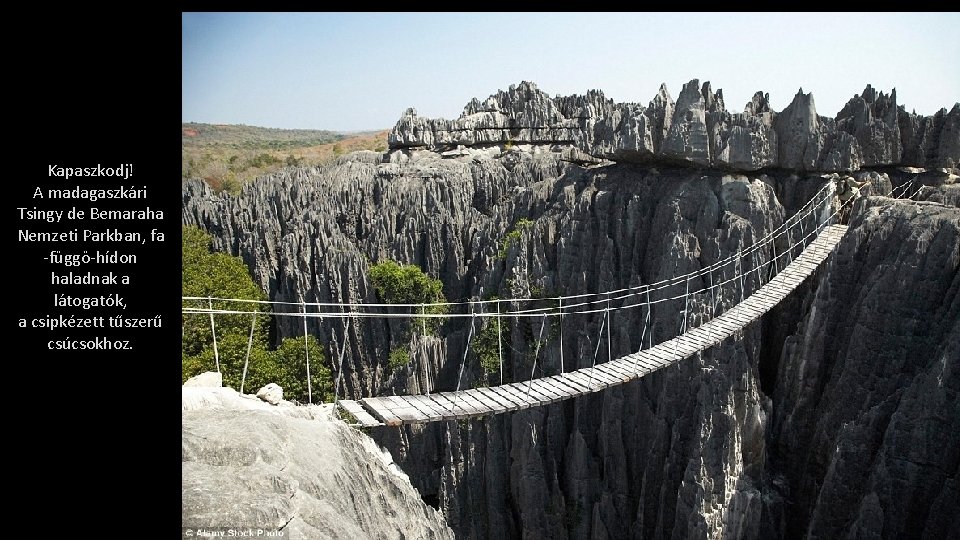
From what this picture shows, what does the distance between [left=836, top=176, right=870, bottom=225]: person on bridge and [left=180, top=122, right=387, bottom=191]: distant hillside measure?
3936cm

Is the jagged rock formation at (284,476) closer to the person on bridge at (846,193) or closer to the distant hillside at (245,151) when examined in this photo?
the person on bridge at (846,193)

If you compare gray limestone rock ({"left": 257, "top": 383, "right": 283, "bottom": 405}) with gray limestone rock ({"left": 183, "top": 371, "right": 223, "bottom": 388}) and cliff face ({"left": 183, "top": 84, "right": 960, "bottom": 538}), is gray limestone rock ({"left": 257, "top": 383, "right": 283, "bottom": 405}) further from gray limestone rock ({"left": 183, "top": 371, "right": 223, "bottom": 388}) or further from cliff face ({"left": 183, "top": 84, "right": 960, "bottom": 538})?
cliff face ({"left": 183, "top": 84, "right": 960, "bottom": 538})

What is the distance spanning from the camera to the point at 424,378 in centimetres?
2647

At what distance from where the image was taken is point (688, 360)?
747 inches

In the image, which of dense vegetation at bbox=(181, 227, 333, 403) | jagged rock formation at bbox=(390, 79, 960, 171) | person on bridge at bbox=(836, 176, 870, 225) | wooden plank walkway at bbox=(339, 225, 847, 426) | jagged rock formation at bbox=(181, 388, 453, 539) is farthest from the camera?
dense vegetation at bbox=(181, 227, 333, 403)

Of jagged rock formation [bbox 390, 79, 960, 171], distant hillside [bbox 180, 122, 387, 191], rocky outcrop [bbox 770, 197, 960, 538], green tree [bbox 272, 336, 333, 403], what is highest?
distant hillside [bbox 180, 122, 387, 191]

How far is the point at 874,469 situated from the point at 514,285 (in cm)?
1385

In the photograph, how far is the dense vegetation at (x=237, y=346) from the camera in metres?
24.9

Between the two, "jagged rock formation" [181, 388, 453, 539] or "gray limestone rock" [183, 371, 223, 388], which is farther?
"gray limestone rock" [183, 371, 223, 388]

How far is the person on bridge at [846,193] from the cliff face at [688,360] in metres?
0.55

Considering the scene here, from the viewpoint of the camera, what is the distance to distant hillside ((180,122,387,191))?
72.1 metres

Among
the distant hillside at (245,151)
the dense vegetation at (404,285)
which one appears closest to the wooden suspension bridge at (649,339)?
the dense vegetation at (404,285)

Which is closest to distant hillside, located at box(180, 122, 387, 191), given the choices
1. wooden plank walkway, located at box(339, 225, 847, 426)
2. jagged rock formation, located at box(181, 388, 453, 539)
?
wooden plank walkway, located at box(339, 225, 847, 426)
